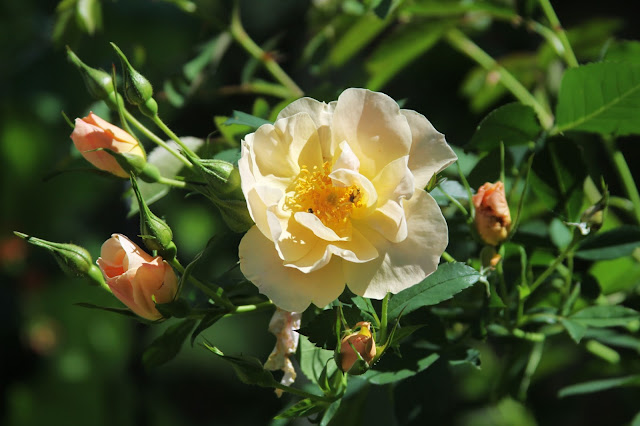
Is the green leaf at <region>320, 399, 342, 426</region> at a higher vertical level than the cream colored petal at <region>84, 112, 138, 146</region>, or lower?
lower

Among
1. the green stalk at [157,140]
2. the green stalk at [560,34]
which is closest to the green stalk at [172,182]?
the green stalk at [157,140]

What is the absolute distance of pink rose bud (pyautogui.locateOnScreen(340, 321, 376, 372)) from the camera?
1.56 feet

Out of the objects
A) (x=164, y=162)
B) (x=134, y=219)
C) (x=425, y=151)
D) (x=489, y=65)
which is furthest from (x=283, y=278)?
(x=134, y=219)

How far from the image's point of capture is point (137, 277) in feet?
1.60

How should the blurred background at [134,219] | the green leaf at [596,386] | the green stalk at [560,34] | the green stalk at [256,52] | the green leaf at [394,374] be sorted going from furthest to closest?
the blurred background at [134,219] < the green stalk at [256,52] < the green stalk at [560,34] < the green leaf at [596,386] < the green leaf at [394,374]

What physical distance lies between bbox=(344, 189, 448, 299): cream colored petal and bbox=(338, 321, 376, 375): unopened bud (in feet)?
0.09

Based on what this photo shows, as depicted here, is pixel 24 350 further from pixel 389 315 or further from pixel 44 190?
pixel 389 315

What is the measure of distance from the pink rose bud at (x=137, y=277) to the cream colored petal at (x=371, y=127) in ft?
0.54

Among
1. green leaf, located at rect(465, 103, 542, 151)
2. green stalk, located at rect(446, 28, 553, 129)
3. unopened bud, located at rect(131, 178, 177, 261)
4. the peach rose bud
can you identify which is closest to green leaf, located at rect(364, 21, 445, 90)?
green stalk, located at rect(446, 28, 553, 129)

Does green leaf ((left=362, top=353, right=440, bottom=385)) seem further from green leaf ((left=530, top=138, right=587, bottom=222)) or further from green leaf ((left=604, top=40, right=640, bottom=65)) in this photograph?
green leaf ((left=604, top=40, right=640, bottom=65))

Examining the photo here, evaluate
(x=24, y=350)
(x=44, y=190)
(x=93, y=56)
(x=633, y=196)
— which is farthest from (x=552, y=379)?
(x=44, y=190)

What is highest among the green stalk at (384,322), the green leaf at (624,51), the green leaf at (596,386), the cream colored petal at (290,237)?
the green leaf at (624,51)

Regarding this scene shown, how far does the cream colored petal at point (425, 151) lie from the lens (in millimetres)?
504

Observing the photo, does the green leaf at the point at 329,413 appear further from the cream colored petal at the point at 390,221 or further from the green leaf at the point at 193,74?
the green leaf at the point at 193,74
